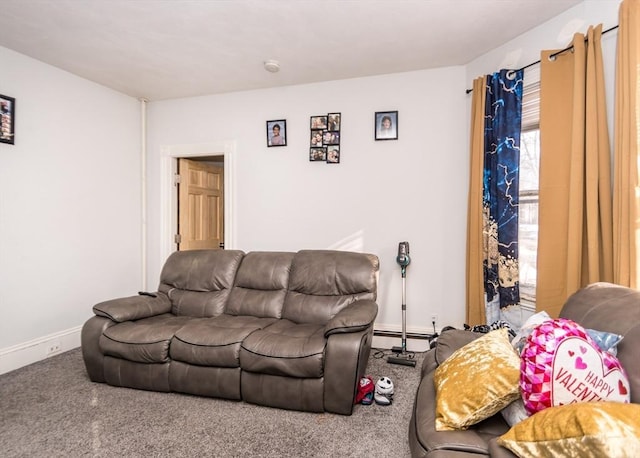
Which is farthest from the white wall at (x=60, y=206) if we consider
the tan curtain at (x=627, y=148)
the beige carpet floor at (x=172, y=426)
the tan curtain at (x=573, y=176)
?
the tan curtain at (x=627, y=148)

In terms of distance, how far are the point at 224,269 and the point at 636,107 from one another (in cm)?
307

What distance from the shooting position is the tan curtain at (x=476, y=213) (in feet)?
9.78

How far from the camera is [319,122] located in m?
3.71

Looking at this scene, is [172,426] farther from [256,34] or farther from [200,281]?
[256,34]

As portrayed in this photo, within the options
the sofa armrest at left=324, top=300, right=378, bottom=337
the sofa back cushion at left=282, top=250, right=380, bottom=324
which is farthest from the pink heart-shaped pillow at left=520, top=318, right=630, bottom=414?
the sofa back cushion at left=282, top=250, right=380, bottom=324

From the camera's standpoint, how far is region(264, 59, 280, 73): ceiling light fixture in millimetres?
3211

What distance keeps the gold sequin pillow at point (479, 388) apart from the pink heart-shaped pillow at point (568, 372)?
9 centimetres

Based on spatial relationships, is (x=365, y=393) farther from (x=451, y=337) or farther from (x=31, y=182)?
(x=31, y=182)

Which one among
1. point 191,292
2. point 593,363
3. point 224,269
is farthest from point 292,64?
point 593,363

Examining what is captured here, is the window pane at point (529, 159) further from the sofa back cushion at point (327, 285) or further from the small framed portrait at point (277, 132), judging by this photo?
the small framed portrait at point (277, 132)

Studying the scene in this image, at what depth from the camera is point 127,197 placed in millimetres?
4082

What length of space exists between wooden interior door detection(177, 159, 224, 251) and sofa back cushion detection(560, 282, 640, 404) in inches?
157

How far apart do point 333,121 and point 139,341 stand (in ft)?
8.81

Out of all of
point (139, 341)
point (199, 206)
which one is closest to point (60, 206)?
point (199, 206)
